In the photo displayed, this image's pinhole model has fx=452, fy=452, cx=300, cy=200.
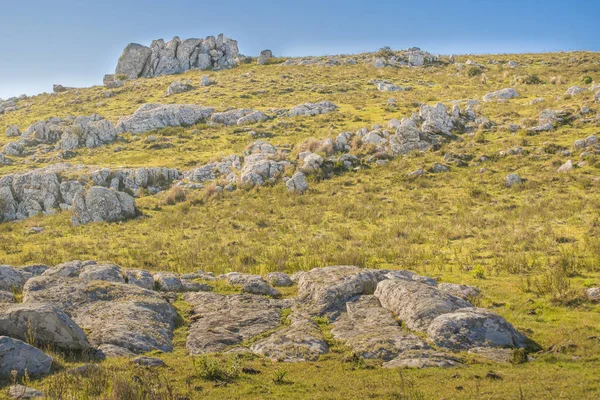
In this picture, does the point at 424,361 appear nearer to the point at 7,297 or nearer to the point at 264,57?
the point at 7,297

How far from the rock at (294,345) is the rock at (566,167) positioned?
2892 centimetres

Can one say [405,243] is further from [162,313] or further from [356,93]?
[356,93]

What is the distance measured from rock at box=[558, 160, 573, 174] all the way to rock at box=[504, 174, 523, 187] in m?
3.61

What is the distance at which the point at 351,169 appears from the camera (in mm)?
41469

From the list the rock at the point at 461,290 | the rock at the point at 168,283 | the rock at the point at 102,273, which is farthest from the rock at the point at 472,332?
the rock at the point at 102,273

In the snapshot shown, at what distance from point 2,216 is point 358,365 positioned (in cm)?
3680

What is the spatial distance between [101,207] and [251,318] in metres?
24.3

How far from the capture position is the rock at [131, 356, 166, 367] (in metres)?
11.0

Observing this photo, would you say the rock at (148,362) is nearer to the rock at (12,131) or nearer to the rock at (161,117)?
the rock at (161,117)

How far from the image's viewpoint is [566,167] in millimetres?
34625

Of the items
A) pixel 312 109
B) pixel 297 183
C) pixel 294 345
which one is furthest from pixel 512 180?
pixel 312 109

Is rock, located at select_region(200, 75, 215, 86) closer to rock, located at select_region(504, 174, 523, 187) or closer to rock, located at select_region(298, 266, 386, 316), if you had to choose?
rock, located at select_region(504, 174, 523, 187)

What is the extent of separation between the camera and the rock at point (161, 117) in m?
61.7

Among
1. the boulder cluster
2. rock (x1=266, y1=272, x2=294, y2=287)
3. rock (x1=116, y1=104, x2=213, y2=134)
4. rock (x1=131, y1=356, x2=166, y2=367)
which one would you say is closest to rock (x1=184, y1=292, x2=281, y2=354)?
the boulder cluster
